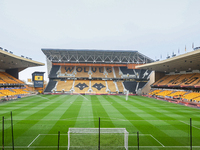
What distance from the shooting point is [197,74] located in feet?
106

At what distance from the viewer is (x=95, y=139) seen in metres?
9.10

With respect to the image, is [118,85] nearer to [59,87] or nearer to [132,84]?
[132,84]

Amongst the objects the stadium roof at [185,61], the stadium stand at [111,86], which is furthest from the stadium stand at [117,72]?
the stadium roof at [185,61]

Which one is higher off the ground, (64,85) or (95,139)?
(64,85)

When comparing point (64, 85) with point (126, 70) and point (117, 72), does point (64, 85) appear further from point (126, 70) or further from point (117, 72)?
point (126, 70)

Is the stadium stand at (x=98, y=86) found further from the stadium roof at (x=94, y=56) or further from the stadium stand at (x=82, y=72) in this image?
the stadium roof at (x=94, y=56)

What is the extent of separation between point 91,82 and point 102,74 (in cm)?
630

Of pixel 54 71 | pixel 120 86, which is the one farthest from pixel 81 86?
pixel 120 86

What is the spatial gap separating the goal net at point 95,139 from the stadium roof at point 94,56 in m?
38.2

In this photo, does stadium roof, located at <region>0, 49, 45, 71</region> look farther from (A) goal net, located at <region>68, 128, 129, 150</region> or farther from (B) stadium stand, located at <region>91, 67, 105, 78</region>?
(A) goal net, located at <region>68, 128, 129, 150</region>

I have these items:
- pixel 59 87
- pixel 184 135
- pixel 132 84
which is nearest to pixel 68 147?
pixel 184 135

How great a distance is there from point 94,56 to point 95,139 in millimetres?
42369

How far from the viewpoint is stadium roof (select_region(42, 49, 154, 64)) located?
46.0m

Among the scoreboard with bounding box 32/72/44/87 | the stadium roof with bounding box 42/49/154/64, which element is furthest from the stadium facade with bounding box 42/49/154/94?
the scoreboard with bounding box 32/72/44/87
